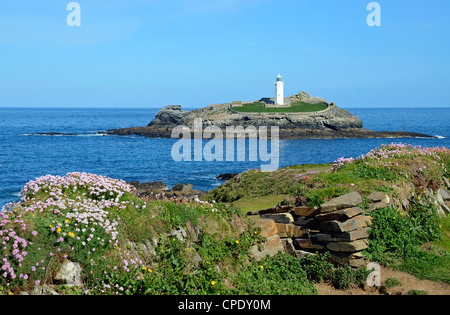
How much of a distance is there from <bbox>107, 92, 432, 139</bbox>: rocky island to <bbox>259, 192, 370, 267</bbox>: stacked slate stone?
95.2 m

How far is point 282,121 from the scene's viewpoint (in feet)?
383

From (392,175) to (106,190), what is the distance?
31.2 ft

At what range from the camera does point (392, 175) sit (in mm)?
14570

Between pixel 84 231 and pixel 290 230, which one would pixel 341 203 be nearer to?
pixel 290 230

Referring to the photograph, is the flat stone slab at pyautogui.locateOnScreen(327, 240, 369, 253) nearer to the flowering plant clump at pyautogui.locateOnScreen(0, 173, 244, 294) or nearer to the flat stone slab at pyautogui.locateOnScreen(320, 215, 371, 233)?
the flat stone slab at pyautogui.locateOnScreen(320, 215, 371, 233)

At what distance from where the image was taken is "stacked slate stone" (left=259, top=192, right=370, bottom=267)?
11.4 metres

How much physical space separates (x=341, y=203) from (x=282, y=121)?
106 meters

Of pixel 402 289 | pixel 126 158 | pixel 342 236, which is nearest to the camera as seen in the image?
pixel 402 289

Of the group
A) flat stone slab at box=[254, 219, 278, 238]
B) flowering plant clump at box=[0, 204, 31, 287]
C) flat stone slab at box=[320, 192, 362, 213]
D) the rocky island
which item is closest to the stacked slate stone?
flat stone slab at box=[320, 192, 362, 213]

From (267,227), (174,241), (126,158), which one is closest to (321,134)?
(126,158)

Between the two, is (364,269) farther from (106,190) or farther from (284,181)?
(284,181)
